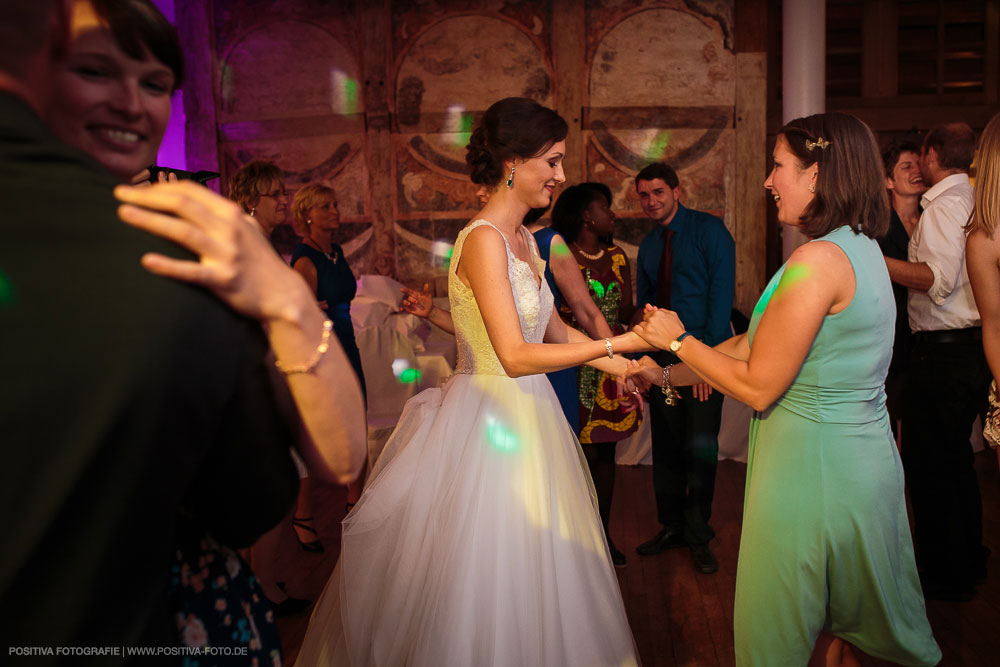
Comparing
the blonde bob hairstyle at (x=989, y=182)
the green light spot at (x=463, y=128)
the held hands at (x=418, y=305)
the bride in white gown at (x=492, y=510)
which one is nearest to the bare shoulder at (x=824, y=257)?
the bride in white gown at (x=492, y=510)

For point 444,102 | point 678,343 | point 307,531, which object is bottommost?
point 307,531

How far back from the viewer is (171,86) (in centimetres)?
92

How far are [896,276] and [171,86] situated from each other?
316 centimetres

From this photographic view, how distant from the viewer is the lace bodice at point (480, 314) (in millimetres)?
2336

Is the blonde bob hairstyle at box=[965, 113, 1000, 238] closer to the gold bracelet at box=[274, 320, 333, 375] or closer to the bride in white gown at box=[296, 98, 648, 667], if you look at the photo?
the bride in white gown at box=[296, 98, 648, 667]

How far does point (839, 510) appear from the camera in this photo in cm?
179

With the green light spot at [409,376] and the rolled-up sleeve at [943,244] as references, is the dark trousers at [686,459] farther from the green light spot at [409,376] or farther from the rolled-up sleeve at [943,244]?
the green light spot at [409,376]

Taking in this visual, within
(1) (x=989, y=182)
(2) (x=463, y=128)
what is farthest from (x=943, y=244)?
(2) (x=463, y=128)

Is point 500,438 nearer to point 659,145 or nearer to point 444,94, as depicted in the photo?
point 659,145

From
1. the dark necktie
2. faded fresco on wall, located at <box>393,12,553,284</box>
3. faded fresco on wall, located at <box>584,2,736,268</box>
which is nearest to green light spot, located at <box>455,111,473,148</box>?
faded fresco on wall, located at <box>393,12,553,284</box>

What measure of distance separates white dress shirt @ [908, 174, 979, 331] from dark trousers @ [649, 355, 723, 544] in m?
1.01

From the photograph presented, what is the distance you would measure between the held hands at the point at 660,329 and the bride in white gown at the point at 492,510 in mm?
45

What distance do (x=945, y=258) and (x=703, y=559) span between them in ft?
5.68

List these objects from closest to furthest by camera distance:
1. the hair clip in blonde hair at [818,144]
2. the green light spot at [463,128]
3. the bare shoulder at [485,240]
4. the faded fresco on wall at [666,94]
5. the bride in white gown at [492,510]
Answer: the hair clip in blonde hair at [818,144]
the bride in white gown at [492,510]
the bare shoulder at [485,240]
the faded fresco on wall at [666,94]
the green light spot at [463,128]
